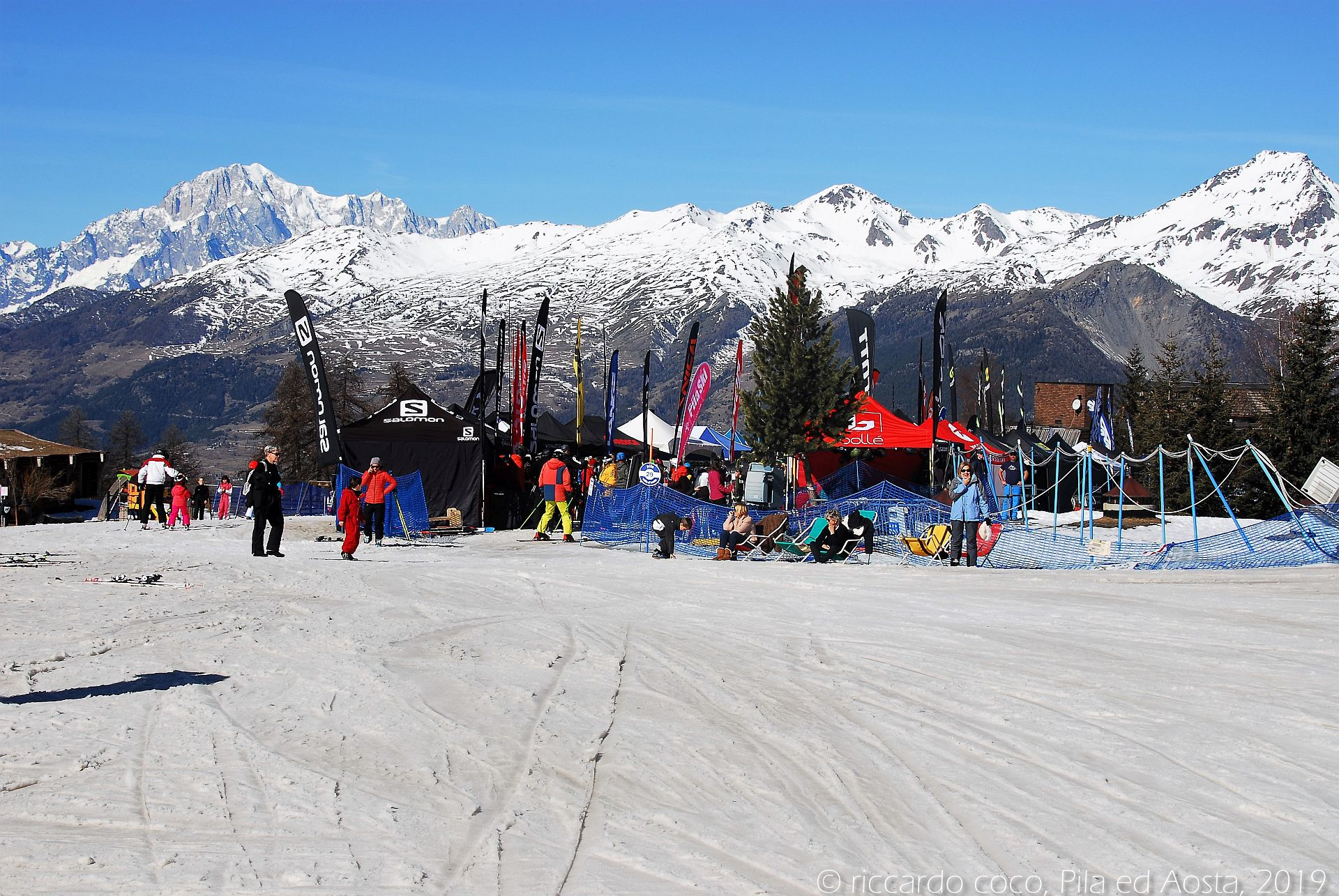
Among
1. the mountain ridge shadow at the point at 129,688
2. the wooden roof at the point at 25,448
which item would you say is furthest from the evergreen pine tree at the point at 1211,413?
the wooden roof at the point at 25,448

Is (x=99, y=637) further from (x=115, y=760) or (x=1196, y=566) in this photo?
(x=1196, y=566)

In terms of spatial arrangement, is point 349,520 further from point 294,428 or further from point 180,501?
point 294,428

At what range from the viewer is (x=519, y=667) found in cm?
838

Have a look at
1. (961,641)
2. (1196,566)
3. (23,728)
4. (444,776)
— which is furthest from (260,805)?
(1196,566)

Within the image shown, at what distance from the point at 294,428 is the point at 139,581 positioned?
5393cm

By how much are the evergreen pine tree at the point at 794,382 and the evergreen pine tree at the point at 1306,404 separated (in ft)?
45.3

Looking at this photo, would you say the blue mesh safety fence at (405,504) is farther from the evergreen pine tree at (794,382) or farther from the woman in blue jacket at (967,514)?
the evergreen pine tree at (794,382)

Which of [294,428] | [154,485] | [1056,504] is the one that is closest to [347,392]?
[294,428]

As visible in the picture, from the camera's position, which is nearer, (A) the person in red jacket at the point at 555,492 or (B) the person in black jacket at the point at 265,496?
(B) the person in black jacket at the point at 265,496

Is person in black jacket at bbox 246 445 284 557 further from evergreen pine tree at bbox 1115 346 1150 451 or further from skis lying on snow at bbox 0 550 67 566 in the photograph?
evergreen pine tree at bbox 1115 346 1150 451

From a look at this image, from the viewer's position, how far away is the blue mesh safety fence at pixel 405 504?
24.2 metres

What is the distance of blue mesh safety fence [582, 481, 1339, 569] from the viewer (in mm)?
18797

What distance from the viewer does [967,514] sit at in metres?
18.1

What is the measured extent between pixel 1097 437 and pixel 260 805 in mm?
35671
